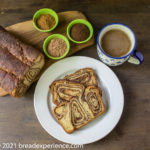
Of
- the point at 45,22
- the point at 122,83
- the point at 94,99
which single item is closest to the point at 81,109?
the point at 94,99

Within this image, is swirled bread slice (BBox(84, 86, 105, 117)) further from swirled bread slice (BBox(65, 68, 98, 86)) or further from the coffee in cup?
the coffee in cup

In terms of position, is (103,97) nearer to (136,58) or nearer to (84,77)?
(84,77)

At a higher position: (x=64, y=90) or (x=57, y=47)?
(x=57, y=47)

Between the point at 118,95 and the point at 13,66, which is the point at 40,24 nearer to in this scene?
the point at 13,66

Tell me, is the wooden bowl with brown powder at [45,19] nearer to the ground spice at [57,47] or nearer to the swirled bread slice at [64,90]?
the ground spice at [57,47]

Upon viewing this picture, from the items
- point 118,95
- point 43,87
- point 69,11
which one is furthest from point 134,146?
point 69,11

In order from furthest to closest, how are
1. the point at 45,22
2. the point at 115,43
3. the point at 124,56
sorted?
1. the point at 45,22
2. the point at 115,43
3. the point at 124,56

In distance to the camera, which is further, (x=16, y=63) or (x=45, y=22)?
(x=45, y=22)
